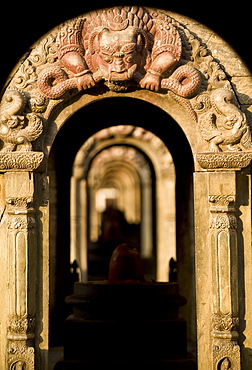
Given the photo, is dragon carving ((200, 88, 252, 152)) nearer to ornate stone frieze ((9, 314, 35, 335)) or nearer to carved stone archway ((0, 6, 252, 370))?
carved stone archway ((0, 6, 252, 370))

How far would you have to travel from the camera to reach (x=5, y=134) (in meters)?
8.07

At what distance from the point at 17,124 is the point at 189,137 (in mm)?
1931

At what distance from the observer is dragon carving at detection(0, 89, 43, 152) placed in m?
8.08

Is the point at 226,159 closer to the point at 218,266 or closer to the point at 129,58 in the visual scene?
the point at 218,266

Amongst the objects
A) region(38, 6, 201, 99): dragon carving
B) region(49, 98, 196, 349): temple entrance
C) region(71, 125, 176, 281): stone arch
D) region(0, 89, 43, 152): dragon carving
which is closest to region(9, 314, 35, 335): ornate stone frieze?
region(0, 89, 43, 152): dragon carving

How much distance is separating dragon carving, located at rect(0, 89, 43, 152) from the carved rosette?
210 centimetres

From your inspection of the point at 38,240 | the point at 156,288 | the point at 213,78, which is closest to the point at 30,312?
the point at 38,240

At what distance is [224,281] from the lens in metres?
8.20

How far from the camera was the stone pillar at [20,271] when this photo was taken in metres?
8.08

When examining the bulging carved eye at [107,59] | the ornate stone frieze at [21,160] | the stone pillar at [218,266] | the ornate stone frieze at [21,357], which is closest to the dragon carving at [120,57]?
the bulging carved eye at [107,59]

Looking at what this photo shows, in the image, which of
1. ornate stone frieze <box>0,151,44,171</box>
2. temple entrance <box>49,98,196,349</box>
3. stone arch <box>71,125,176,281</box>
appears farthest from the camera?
stone arch <box>71,125,176,281</box>

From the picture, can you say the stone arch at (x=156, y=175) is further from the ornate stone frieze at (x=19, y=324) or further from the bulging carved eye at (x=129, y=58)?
the bulging carved eye at (x=129, y=58)

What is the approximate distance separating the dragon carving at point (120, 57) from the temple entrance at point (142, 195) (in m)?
2.77

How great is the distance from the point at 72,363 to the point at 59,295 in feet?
7.49
